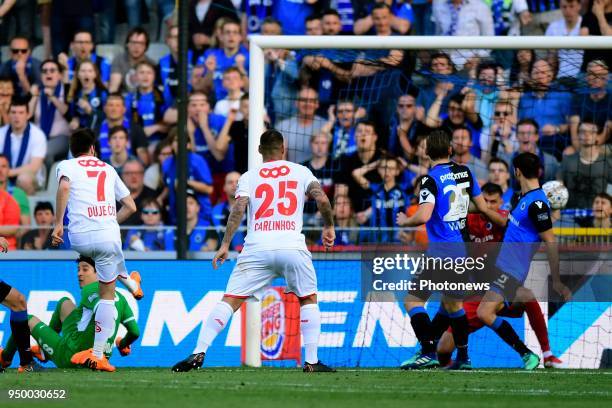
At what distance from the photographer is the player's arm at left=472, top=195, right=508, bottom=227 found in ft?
35.2

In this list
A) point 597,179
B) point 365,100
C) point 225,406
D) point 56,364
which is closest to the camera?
point 225,406

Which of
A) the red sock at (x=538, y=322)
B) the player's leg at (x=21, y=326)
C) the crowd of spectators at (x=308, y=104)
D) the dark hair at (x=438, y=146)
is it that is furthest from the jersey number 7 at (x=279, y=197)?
the crowd of spectators at (x=308, y=104)

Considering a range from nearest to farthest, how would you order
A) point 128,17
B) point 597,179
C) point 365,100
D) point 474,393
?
point 474,393 < point 597,179 < point 365,100 < point 128,17

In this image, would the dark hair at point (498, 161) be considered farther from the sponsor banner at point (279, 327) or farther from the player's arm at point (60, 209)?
the player's arm at point (60, 209)

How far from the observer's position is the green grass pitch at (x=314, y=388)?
757 cm

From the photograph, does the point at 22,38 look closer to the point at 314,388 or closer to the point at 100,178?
the point at 100,178

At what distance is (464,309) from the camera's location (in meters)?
11.5

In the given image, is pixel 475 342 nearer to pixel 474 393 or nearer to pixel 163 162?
pixel 474 393

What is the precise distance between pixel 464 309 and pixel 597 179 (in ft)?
11.5

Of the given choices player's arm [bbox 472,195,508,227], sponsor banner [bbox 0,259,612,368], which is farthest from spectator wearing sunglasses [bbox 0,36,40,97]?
player's arm [bbox 472,195,508,227]

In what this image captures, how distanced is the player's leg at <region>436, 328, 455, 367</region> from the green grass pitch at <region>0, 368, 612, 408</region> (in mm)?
754

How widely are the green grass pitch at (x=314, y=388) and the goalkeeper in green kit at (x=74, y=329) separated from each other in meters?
0.49

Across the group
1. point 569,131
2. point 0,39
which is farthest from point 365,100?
point 0,39

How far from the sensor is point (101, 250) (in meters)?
10.2
